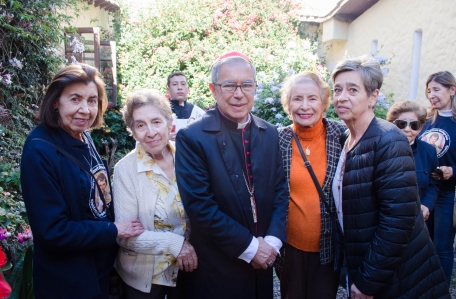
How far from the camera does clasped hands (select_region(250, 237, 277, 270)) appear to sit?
2109 mm

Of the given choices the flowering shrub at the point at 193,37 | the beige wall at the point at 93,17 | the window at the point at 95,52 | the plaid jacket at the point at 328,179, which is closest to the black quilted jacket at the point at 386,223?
the plaid jacket at the point at 328,179

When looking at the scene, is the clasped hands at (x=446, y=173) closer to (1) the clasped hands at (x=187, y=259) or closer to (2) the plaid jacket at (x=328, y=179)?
(2) the plaid jacket at (x=328, y=179)

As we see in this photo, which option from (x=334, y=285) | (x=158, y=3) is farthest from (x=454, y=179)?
(x=158, y=3)

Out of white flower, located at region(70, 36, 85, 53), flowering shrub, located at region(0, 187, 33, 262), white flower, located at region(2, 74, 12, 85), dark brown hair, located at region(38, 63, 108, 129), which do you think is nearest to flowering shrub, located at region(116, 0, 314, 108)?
white flower, located at region(70, 36, 85, 53)

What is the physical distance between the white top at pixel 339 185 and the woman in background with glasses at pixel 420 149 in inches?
38.0

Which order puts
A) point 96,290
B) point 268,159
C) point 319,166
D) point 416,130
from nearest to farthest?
point 96,290 < point 268,159 < point 319,166 < point 416,130

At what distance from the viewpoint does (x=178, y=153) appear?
84.9 inches

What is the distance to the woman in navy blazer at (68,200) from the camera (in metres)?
1.79

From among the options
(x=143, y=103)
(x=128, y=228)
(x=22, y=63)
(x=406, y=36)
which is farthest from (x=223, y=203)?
(x=406, y=36)

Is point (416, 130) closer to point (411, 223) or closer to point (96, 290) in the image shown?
point (411, 223)

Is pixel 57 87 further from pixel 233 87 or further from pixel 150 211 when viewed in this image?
pixel 233 87

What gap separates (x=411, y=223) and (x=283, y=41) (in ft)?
33.0

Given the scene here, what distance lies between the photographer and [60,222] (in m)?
1.81

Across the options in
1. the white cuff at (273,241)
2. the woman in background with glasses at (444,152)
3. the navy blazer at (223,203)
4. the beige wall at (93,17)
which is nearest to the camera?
the navy blazer at (223,203)
